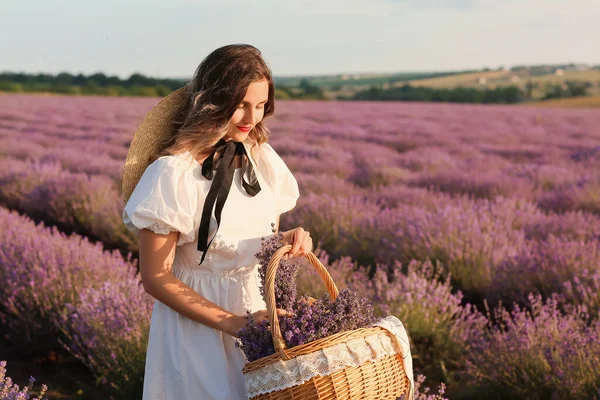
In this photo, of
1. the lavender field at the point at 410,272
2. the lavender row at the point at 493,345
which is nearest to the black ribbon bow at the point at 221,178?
the lavender field at the point at 410,272

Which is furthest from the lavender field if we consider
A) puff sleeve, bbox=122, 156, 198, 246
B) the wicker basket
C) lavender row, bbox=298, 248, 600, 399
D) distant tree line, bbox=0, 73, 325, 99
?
distant tree line, bbox=0, 73, 325, 99

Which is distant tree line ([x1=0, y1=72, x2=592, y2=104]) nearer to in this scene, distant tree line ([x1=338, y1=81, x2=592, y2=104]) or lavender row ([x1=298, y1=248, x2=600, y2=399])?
distant tree line ([x1=338, y1=81, x2=592, y2=104])

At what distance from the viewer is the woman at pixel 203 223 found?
1.88 m

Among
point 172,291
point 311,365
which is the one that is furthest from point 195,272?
point 311,365

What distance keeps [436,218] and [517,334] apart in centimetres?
214

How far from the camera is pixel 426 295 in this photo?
3887 mm

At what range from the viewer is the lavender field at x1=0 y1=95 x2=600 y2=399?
3221mm


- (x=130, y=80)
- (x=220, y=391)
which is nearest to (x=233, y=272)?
(x=220, y=391)

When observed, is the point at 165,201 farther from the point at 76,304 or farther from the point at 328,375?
the point at 76,304

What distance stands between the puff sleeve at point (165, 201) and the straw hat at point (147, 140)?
0.44 feet

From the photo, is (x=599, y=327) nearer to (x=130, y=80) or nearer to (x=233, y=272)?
(x=233, y=272)

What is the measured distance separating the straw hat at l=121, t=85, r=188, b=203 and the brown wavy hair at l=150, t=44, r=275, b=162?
0.08 metres

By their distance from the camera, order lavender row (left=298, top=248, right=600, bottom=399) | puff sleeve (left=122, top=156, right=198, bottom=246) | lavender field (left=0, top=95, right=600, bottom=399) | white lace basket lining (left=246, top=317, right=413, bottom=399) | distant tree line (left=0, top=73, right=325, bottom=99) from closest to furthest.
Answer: white lace basket lining (left=246, top=317, right=413, bottom=399) → puff sleeve (left=122, top=156, right=198, bottom=246) → lavender row (left=298, top=248, right=600, bottom=399) → lavender field (left=0, top=95, right=600, bottom=399) → distant tree line (left=0, top=73, right=325, bottom=99)

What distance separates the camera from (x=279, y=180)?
2.28 meters
